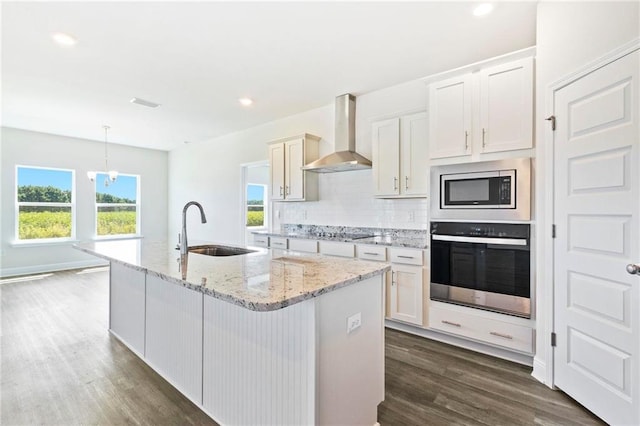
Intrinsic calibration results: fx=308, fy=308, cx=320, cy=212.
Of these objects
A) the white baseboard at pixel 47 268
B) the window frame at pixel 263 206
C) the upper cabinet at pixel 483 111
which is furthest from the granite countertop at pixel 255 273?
the white baseboard at pixel 47 268

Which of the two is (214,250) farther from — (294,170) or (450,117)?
(450,117)

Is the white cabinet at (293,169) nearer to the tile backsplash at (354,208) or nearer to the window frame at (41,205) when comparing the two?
the tile backsplash at (354,208)

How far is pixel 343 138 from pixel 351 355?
9.88ft

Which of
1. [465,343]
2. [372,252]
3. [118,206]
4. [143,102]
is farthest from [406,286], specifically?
[118,206]

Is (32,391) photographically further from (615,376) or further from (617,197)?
(617,197)

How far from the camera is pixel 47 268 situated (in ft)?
19.3

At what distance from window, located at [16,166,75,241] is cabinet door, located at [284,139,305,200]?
4821mm

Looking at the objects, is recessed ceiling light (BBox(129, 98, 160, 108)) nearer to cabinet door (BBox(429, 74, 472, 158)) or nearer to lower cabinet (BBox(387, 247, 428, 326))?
cabinet door (BBox(429, 74, 472, 158))

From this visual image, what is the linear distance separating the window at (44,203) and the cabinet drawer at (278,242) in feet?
15.4

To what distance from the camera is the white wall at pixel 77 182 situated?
5504 millimetres

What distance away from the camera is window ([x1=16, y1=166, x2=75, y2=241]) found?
5699mm

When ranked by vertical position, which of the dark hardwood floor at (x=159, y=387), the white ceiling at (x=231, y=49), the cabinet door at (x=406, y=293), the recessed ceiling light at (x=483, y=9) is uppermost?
the recessed ceiling light at (x=483, y=9)

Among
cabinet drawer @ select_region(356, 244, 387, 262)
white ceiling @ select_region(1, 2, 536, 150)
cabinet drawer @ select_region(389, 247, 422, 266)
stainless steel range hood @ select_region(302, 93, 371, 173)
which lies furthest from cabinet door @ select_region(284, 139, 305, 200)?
cabinet drawer @ select_region(389, 247, 422, 266)

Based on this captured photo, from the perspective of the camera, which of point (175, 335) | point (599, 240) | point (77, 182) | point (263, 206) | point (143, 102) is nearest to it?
point (599, 240)
